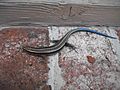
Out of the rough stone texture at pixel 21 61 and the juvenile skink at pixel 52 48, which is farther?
the juvenile skink at pixel 52 48

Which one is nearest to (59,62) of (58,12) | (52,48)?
(52,48)

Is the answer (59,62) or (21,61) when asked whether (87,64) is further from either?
(21,61)

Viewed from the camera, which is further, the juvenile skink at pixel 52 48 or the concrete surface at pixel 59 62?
the juvenile skink at pixel 52 48

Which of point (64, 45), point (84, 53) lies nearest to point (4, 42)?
point (64, 45)

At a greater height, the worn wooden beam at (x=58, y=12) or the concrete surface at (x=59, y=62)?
the worn wooden beam at (x=58, y=12)

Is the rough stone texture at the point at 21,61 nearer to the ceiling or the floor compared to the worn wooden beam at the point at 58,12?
nearer to the floor

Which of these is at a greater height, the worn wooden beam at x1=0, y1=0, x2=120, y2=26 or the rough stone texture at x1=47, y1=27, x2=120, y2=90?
the worn wooden beam at x1=0, y1=0, x2=120, y2=26
